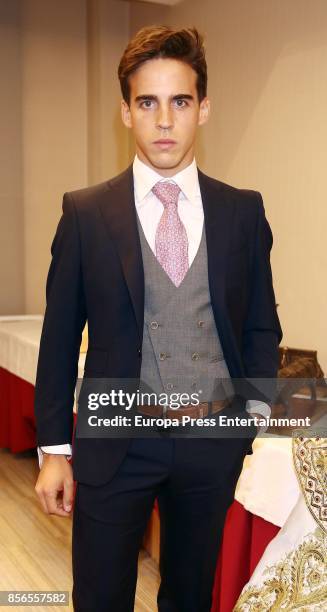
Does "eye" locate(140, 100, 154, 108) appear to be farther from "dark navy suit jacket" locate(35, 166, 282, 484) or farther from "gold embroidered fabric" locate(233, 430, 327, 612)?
"gold embroidered fabric" locate(233, 430, 327, 612)

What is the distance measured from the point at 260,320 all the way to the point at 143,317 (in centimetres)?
29

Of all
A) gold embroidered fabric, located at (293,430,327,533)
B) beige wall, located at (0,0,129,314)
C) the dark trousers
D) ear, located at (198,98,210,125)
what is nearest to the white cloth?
gold embroidered fabric, located at (293,430,327,533)

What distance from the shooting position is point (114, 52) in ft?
13.3

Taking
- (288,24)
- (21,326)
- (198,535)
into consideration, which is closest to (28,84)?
(21,326)

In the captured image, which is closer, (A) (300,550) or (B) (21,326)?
(A) (300,550)

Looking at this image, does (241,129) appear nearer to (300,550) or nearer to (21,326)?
(21,326)

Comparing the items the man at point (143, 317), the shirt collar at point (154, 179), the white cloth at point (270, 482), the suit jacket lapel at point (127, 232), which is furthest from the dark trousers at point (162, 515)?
the shirt collar at point (154, 179)

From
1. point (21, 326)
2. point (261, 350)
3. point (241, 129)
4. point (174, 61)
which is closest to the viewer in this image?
point (174, 61)

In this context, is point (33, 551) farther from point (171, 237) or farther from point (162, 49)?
point (162, 49)

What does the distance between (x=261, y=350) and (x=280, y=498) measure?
52 centimetres

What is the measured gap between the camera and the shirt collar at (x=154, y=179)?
1.26 meters

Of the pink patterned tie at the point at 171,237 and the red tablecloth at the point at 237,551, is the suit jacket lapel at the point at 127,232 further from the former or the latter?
the red tablecloth at the point at 237,551

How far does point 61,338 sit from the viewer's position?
1.22 m

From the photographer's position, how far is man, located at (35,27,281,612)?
1.20m
